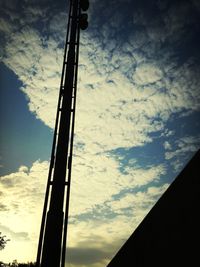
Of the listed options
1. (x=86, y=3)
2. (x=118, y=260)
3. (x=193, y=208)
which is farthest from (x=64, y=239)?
(x=86, y=3)

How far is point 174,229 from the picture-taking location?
2965mm

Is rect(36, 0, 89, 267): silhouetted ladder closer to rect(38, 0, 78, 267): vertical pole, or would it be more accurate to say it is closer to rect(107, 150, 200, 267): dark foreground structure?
rect(38, 0, 78, 267): vertical pole

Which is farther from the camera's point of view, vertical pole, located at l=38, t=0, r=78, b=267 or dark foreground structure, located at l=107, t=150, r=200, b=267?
vertical pole, located at l=38, t=0, r=78, b=267

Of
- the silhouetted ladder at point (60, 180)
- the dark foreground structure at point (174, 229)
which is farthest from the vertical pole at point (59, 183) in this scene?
the dark foreground structure at point (174, 229)

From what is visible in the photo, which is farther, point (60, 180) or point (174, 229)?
point (60, 180)

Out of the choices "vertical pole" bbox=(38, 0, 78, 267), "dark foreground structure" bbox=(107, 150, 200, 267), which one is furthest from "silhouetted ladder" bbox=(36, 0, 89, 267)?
"dark foreground structure" bbox=(107, 150, 200, 267)

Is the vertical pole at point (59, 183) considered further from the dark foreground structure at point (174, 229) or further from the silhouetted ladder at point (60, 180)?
the dark foreground structure at point (174, 229)

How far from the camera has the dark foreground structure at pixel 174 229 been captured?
2.75 metres

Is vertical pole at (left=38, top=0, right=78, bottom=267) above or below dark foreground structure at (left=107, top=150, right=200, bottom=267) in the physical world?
above

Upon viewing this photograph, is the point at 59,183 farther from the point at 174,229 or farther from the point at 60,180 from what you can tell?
the point at 174,229

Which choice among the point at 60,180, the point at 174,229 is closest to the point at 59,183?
the point at 60,180

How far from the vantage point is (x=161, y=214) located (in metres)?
3.26

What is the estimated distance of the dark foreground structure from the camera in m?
2.75

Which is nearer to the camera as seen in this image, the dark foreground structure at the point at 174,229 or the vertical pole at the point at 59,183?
the dark foreground structure at the point at 174,229
